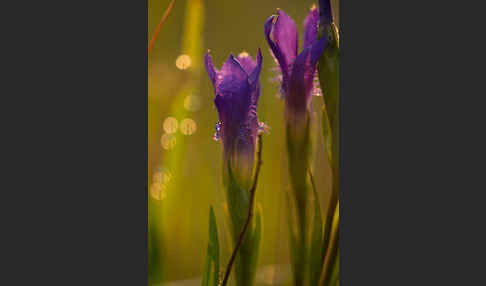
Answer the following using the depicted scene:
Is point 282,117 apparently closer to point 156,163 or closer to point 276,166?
point 276,166

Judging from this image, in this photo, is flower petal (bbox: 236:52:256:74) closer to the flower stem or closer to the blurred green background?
the blurred green background

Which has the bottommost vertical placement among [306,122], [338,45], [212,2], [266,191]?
[266,191]

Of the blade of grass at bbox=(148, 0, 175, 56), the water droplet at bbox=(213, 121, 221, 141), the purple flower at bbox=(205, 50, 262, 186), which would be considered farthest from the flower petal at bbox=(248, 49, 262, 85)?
the blade of grass at bbox=(148, 0, 175, 56)

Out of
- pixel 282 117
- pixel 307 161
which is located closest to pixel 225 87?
pixel 282 117

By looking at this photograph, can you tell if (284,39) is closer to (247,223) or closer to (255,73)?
(255,73)

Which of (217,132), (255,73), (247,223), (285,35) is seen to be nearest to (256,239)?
(247,223)

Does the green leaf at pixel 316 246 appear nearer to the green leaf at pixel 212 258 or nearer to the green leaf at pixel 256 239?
the green leaf at pixel 256 239
